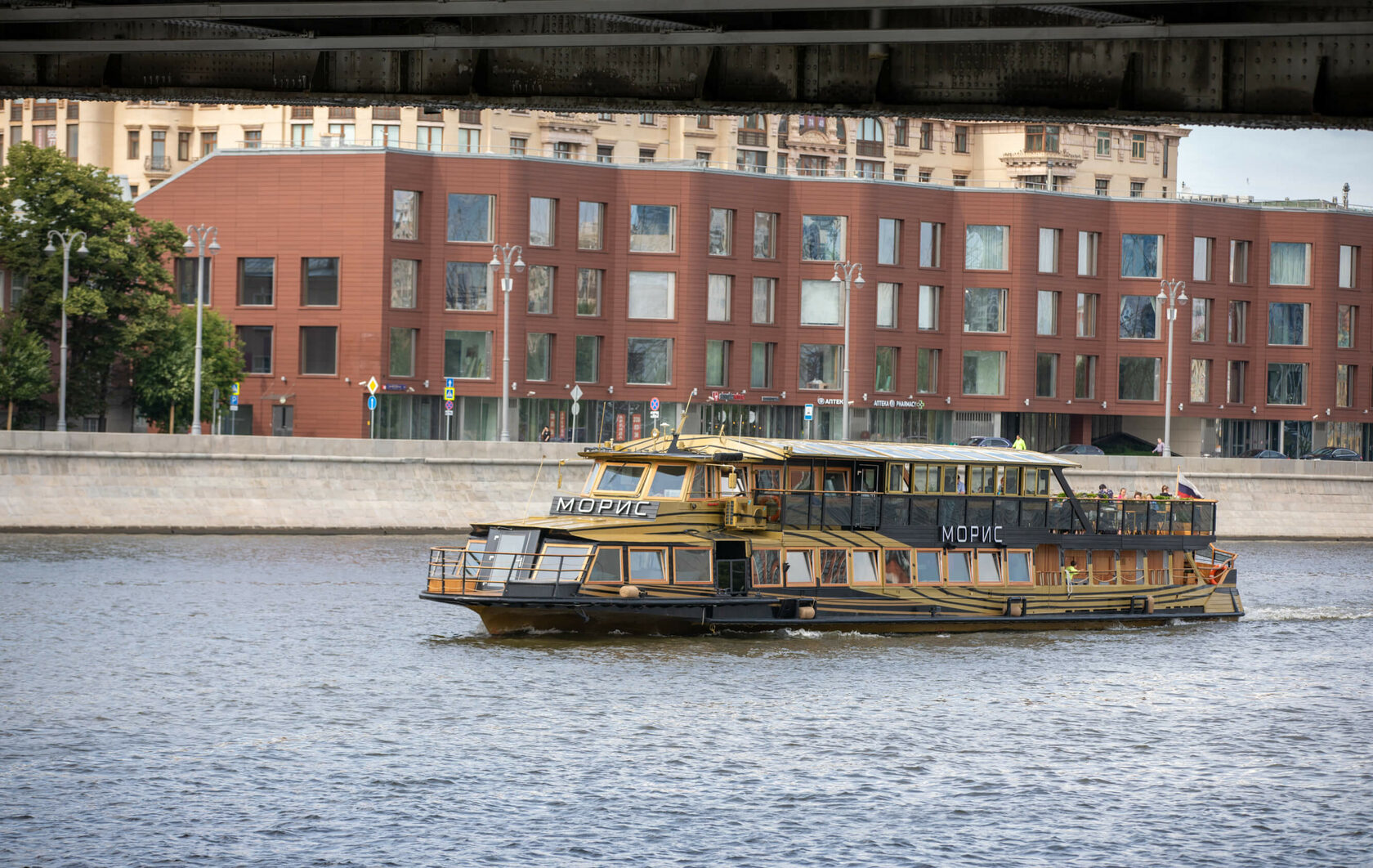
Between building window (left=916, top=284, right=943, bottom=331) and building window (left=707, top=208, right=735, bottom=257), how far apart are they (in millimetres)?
11256

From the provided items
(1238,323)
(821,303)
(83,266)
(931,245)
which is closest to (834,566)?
(83,266)

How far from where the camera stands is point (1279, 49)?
1784cm

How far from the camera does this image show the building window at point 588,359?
9225cm

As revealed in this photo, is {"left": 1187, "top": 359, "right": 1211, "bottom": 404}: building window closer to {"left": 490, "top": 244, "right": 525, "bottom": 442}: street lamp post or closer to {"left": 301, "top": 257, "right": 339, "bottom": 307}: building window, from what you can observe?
{"left": 490, "top": 244, "right": 525, "bottom": 442}: street lamp post

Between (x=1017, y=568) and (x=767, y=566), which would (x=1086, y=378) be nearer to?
(x=1017, y=568)

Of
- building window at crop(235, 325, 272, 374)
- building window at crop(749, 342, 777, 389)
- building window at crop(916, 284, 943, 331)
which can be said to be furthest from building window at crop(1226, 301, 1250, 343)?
building window at crop(235, 325, 272, 374)

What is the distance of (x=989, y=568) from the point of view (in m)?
41.7

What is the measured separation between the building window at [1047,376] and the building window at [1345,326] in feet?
56.2

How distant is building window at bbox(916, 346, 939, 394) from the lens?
97.9 meters

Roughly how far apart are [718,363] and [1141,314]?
2487 cm

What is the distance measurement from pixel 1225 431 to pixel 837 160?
39938 millimetres

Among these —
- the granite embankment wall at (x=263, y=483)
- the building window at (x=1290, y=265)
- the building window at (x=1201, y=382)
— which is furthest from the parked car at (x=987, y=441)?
the building window at (x=1290, y=265)

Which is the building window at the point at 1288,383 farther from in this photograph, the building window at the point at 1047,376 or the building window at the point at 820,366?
the building window at the point at 820,366

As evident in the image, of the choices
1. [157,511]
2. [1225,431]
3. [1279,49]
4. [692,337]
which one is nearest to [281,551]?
[157,511]
